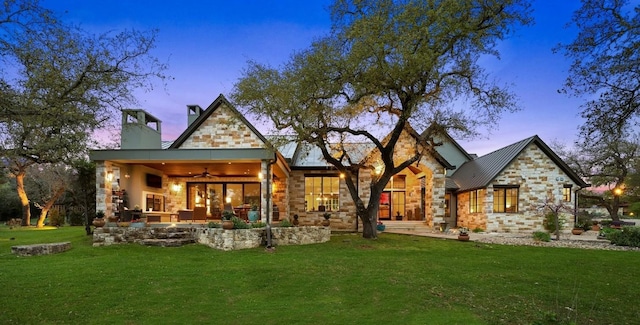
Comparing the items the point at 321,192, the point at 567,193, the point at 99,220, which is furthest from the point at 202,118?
the point at 567,193

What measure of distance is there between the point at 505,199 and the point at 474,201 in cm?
176

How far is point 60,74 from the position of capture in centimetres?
844

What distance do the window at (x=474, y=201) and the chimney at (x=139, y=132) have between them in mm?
17386

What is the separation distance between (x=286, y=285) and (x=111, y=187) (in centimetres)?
986

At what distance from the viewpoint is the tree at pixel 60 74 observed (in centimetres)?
765

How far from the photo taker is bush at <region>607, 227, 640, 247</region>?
1554 cm

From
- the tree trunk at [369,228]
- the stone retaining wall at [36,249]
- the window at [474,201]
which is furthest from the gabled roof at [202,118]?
the window at [474,201]

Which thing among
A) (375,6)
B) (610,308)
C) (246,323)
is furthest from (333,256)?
(375,6)

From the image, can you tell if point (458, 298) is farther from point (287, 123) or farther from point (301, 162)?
point (301, 162)

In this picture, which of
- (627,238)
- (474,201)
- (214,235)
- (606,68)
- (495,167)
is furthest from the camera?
(474,201)

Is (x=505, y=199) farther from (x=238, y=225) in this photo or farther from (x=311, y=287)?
(x=311, y=287)

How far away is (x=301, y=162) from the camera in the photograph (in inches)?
854

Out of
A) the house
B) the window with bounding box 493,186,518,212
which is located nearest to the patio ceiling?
the house

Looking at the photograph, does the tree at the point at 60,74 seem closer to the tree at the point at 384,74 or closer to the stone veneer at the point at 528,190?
the tree at the point at 384,74
